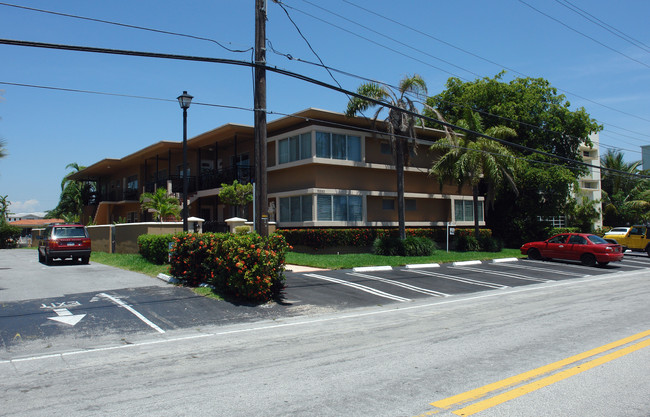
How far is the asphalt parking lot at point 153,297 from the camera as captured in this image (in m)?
8.86

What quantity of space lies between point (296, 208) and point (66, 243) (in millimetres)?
10481

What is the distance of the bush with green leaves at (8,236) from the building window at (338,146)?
3103 centimetres

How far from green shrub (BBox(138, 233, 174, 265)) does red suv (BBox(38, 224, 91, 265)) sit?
12.1 ft

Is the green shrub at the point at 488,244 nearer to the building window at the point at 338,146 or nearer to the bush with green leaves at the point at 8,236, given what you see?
the building window at the point at 338,146

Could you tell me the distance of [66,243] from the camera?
20.5 meters

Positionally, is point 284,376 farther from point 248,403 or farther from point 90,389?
point 90,389

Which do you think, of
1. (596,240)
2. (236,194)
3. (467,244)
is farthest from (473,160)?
(236,194)

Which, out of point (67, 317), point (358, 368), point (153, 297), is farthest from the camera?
point (153, 297)

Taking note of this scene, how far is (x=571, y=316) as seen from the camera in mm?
9891

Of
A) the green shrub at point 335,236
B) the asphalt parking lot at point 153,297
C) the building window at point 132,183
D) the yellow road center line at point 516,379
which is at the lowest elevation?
the asphalt parking lot at point 153,297

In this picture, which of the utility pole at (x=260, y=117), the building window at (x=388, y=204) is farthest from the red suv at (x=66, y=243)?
the building window at (x=388, y=204)

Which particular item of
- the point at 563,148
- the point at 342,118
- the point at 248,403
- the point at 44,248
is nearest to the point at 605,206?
the point at 563,148

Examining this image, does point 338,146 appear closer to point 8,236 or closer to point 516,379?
point 516,379

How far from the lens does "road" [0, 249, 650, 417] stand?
15.8 feet
